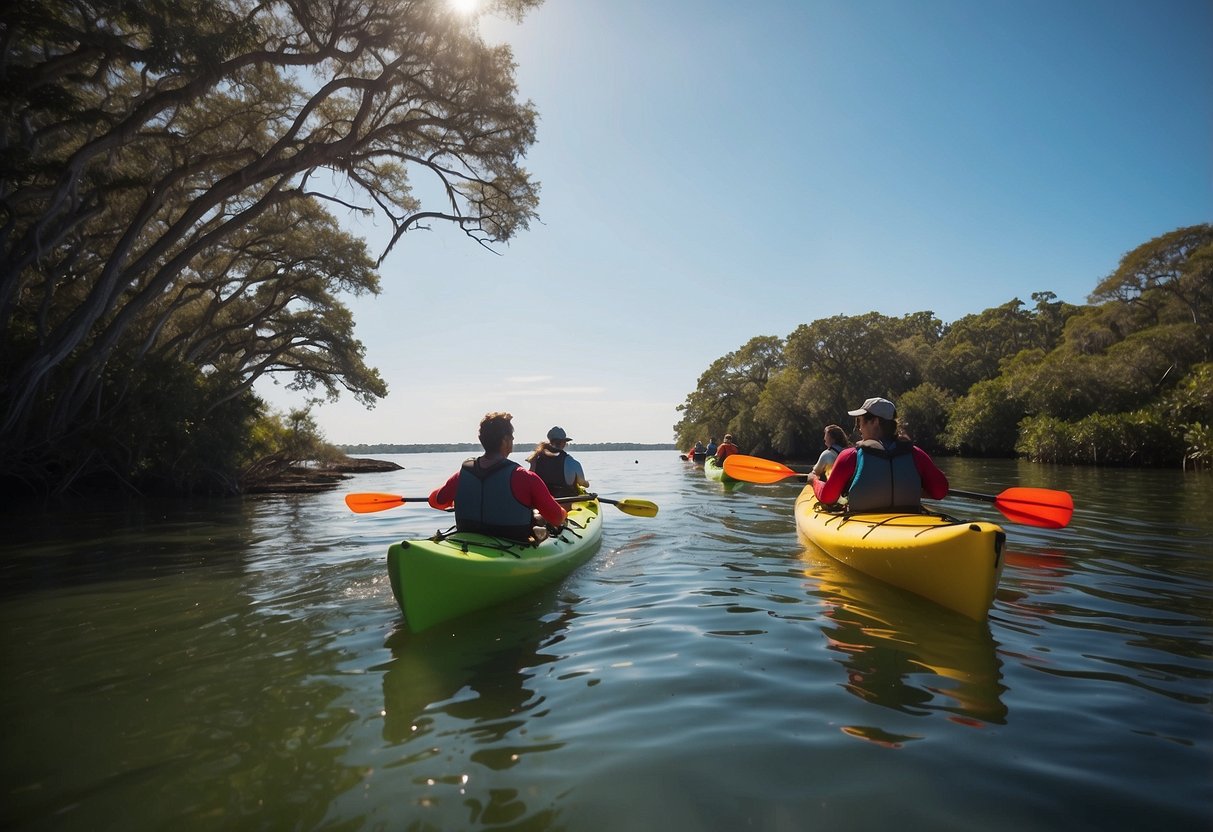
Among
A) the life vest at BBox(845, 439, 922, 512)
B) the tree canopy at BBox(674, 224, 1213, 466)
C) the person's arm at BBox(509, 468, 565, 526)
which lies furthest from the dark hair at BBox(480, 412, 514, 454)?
the tree canopy at BBox(674, 224, 1213, 466)

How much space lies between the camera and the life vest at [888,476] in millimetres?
5637

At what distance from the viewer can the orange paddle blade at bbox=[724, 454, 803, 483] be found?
845 cm

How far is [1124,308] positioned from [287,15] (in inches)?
1423

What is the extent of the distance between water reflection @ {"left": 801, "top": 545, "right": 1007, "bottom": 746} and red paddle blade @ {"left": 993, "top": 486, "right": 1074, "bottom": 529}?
6.31ft

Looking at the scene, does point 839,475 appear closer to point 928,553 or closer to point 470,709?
point 928,553

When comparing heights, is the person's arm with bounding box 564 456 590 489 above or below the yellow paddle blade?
above

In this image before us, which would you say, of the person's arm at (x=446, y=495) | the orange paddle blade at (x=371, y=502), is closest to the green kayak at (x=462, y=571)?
the person's arm at (x=446, y=495)

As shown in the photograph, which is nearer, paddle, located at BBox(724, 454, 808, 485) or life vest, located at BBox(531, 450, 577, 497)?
paddle, located at BBox(724, 454, 808, 485)

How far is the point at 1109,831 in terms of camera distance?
1.97 meters

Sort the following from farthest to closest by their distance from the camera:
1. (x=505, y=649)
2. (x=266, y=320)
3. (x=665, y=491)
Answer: (x=266, y=320) < (x=665, y=491) < (x=505, y=649)

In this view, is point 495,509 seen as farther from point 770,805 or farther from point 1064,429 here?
point 1064,429

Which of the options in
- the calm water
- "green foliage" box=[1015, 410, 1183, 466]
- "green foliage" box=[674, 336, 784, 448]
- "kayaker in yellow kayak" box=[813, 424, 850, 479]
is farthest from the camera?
"green foliage" box=[674, 336, 784, 448]

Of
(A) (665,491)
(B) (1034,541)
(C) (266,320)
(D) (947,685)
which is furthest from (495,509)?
(C) (266,320)

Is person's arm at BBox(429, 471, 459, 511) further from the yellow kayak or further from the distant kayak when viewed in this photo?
the distant kayak
